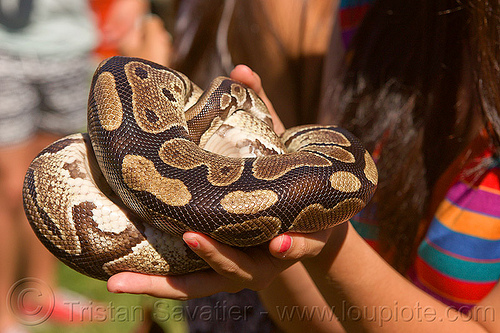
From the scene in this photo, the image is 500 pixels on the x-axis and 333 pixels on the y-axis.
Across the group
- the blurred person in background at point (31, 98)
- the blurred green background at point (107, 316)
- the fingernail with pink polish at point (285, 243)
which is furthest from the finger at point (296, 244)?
the blurred person in background at point (31, 98)

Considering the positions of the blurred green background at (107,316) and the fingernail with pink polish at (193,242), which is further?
the blurred green background at (107,316)

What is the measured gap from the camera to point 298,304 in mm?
2633

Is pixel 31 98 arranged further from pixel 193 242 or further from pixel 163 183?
pixel 193 242

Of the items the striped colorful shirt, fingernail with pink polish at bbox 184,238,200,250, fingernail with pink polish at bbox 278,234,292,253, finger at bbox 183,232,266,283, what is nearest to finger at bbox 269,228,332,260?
fingernail with pink polish at bbox 278,234,292,253

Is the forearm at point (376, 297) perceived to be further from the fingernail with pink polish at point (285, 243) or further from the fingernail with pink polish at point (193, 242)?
the fingernail with pink polish at point (193, 242)

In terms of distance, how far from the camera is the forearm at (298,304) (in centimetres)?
261

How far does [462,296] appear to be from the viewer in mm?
2467

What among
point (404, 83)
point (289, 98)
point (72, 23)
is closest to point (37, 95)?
point (72, 23)

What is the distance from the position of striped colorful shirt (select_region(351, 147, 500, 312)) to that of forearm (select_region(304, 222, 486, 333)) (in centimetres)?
17

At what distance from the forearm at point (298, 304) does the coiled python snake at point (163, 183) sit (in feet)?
2.61

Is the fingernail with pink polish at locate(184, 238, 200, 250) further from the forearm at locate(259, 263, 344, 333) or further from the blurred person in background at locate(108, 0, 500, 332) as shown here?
the forearm at locate(259, 263, 344, 333)

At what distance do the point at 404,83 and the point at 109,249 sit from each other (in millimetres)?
1731

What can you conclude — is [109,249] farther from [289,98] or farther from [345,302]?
[289,98]

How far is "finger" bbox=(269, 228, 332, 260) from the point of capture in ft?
5.75
